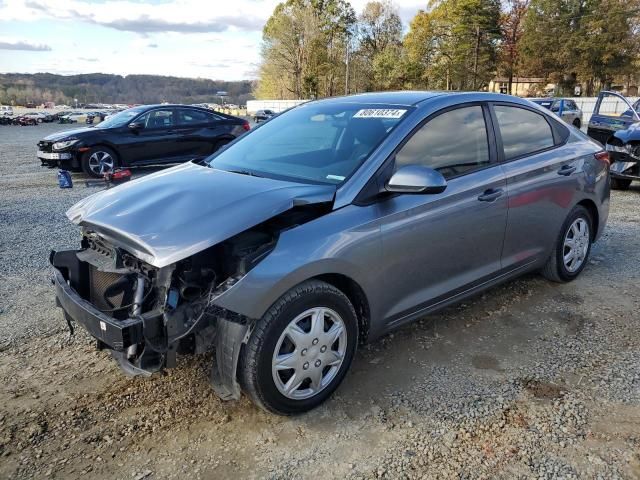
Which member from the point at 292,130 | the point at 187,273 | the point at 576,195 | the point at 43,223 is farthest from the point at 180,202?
the point at 43,223

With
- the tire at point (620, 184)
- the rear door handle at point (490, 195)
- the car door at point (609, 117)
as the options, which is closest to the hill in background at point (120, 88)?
the car door at point (609, 117)

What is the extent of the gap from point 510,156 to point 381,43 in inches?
2841

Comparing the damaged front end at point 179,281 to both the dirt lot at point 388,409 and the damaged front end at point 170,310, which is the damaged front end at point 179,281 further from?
the dirt lot at point 388,409

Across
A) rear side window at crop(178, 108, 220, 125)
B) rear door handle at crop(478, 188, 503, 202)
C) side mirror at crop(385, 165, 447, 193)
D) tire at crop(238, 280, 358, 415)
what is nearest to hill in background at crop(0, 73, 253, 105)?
rear side window at crop(178, 108, 220, 125)

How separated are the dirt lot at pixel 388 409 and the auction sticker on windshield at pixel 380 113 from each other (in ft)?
5.01

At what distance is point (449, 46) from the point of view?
5872 cm

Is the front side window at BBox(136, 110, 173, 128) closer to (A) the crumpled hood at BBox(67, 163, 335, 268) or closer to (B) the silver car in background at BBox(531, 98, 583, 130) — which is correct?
(A) the crumpled hood at BBox(67, 163, 335, 268)

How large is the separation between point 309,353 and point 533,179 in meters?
2.31

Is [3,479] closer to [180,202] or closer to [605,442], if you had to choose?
[180,202]

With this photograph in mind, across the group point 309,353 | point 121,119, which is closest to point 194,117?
point 121,119

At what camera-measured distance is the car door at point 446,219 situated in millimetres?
3119

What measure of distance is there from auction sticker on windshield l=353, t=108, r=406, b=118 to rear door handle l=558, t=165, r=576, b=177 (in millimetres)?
1684

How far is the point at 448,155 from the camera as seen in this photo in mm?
3480

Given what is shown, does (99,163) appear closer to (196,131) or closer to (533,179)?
(196,131)
